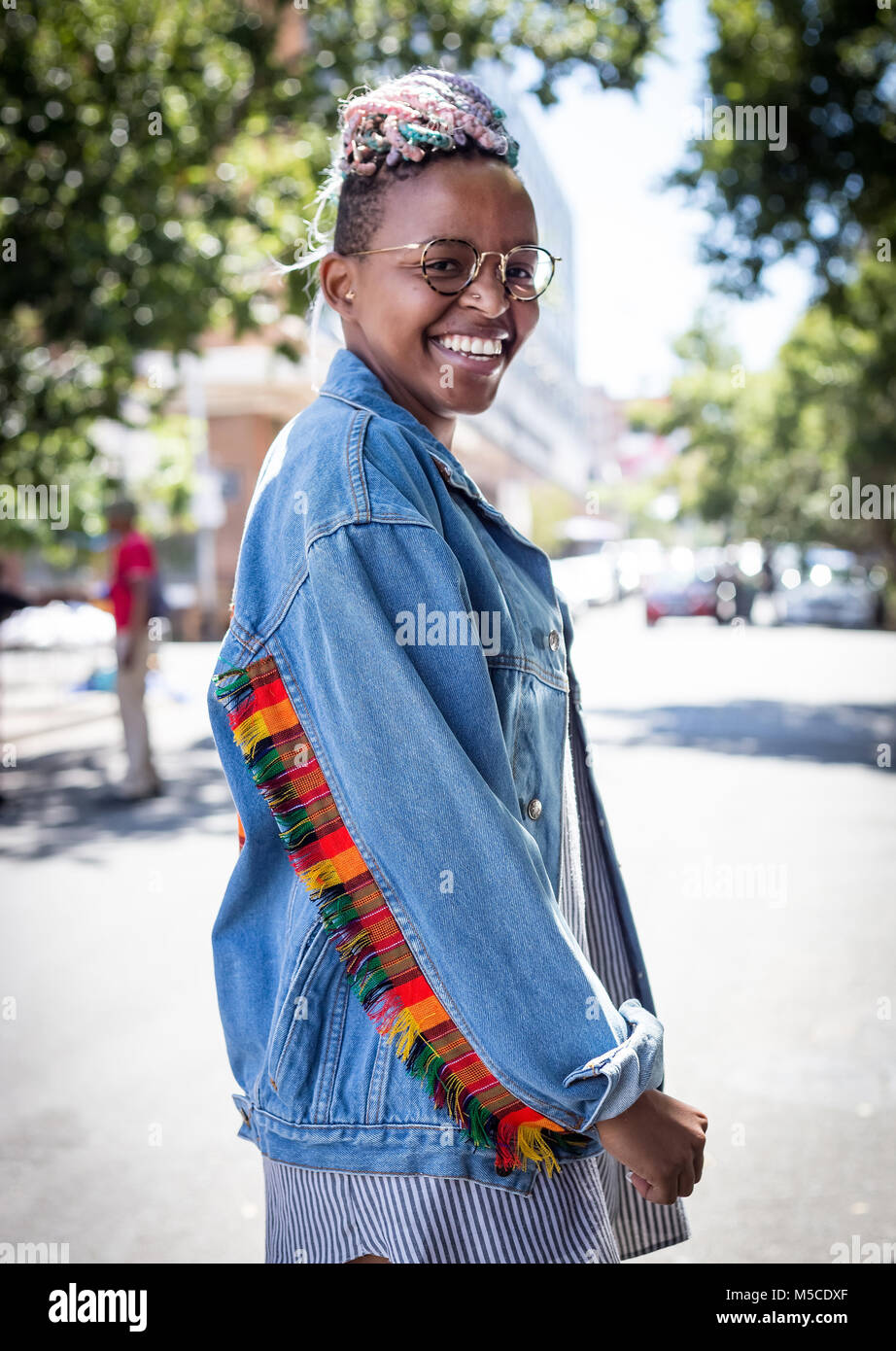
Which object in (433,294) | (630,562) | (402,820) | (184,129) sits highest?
(184,129)

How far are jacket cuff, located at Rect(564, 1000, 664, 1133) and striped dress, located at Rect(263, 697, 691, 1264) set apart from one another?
0.22 meters

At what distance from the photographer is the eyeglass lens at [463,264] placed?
1593mm

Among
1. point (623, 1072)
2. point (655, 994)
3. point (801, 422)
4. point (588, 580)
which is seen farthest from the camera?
point (588, 580)

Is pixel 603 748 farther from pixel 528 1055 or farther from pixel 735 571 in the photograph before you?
pixel 735 571

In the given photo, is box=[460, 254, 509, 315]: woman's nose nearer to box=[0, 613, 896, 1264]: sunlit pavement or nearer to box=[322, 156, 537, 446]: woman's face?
box=[322, 156, 537, 446]: woman's face

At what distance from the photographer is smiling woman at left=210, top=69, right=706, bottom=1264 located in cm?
134

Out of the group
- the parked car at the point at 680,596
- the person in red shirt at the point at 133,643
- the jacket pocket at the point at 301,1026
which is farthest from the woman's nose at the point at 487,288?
the parked car at the point at 680,596

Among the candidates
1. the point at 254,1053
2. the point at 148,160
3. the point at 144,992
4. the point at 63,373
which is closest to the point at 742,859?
the point at 144,992

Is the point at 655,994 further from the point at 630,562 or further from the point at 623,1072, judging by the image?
the point at 630,562

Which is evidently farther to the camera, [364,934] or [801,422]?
[801,422]

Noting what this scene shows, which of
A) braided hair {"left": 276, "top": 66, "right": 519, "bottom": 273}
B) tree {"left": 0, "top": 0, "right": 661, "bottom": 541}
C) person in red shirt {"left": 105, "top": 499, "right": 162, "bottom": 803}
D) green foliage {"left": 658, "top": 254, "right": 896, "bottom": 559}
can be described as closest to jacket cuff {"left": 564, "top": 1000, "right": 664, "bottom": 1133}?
braided hair {"left": 276, "top": 66, "right": 519, "bottom": 273}

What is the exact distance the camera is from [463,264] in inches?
63.5

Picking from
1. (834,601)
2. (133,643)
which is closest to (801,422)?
(834,601)

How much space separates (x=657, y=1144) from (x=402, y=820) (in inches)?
16.2
